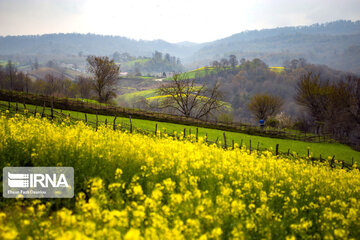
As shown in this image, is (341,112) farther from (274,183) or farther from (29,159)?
(29,159)

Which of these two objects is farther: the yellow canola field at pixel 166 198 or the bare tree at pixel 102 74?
the bare tree at pixel 102 74

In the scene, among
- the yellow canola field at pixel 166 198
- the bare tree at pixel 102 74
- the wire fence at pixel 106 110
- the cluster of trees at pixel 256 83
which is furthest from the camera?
the cluster of trees at pixel 256 83

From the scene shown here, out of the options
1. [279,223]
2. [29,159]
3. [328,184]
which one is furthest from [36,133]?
[328,184]

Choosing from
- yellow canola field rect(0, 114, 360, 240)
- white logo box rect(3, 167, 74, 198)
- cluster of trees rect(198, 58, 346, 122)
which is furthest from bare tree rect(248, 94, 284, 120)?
white logo box rect(3, 167, 74, 198)

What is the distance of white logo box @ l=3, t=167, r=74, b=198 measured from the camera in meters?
7.15

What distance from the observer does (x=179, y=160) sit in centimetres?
946

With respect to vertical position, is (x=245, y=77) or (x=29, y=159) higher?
(x=245, y=77)

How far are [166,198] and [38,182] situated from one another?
382 cm

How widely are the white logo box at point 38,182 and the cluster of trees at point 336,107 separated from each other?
57.1 meters

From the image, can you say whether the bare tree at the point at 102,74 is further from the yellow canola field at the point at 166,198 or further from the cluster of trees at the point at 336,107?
the yellow canola field at the point at 166,198

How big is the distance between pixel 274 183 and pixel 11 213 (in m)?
8.22

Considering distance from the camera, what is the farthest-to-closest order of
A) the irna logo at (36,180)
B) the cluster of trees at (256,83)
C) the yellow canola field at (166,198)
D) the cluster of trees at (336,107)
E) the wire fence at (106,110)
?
the cluster of trees at (256,83)
the cluster of trees at (336,107)
the wire fence at (106,110)
the irna logo at (36,180)
the yellow canola field at (166,198)

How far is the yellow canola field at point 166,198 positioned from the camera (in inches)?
210

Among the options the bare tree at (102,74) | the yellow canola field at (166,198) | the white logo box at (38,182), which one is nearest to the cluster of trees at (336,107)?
the bare tree at (102,74)
